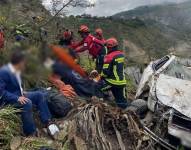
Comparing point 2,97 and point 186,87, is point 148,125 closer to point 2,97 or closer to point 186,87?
point 186,87

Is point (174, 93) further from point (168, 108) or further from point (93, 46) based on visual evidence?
point (93, 46)

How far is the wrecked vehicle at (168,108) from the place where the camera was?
17.8ft

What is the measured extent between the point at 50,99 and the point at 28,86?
2.44ft

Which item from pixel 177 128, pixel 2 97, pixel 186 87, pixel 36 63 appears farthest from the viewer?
pixel 186 87

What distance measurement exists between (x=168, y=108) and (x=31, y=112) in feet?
6.33

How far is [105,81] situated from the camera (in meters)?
7.00

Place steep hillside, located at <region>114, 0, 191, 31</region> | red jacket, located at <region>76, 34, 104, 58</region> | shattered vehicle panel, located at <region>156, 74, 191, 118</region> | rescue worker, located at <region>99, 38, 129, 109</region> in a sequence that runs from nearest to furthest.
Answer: shattered vehicle panel, located at <region>156, 74, 191, 118</region>
rescue worker, located at <region>99, 38, 129, 109</region>
red jacket, located at <region>76, 34, 104, 58</region>
steep hillside, located at <region>114, 0, 191, 31</region>

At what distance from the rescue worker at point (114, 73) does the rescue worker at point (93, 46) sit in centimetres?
54

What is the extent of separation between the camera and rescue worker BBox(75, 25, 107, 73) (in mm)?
7449

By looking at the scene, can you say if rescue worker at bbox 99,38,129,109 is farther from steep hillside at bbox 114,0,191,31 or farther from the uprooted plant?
steep hillside at bbox 114,0,191,31

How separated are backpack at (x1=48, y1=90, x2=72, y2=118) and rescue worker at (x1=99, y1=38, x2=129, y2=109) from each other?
112 cm

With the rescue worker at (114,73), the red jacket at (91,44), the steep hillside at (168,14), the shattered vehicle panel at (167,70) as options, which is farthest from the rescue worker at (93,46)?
the steep hillside at (168,14)

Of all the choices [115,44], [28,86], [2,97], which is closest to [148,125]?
[115,44]

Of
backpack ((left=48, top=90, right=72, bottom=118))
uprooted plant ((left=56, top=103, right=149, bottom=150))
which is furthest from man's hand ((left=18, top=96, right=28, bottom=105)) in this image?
backpack ((left=48, top=90, right=72, bottom=118))
